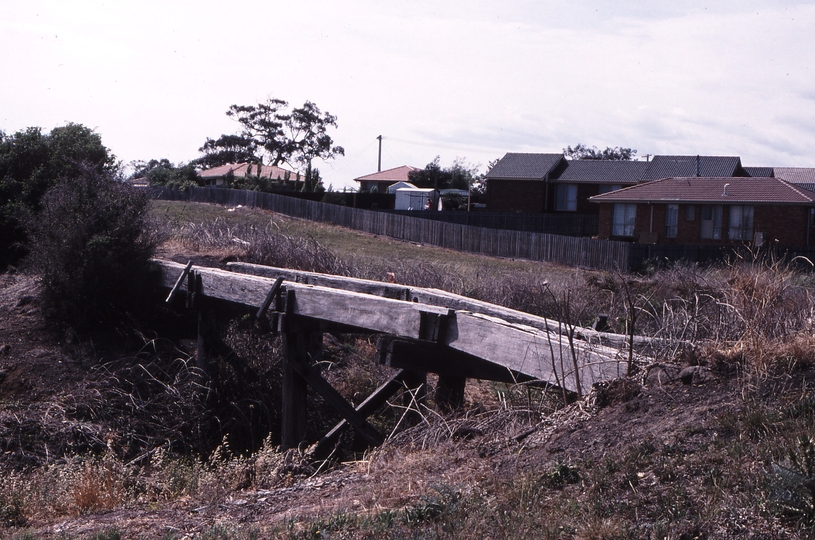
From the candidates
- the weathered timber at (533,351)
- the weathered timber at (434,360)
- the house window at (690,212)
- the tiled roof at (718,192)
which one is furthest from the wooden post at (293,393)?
the house window at (690,212)

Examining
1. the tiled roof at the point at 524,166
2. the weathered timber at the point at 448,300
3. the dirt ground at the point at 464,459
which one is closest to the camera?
the dirt ground at the point at 464,459

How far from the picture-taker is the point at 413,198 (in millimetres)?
64812

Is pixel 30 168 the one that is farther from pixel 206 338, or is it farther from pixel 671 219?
pixel 671 219

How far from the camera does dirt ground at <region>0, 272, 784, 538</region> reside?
411cm

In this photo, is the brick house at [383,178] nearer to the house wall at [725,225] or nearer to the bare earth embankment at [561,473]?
the house wall at [725,225]

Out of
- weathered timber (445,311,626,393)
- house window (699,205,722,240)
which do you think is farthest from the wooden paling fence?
weathered timber (445,311,626,393)

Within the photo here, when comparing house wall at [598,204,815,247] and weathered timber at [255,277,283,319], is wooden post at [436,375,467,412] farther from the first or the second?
house wall at [598,204,815,247]

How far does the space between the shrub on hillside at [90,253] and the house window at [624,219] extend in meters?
34.8

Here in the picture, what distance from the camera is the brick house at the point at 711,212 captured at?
37094 mm

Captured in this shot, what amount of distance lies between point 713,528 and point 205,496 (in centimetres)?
332

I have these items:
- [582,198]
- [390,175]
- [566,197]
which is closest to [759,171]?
[582,198]

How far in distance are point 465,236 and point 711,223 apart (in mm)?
12389

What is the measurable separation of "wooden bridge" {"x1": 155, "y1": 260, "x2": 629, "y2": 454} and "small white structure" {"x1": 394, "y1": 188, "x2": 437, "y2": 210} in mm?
53437

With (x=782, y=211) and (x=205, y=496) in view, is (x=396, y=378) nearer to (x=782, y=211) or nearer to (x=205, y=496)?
(x=205, y=496)
